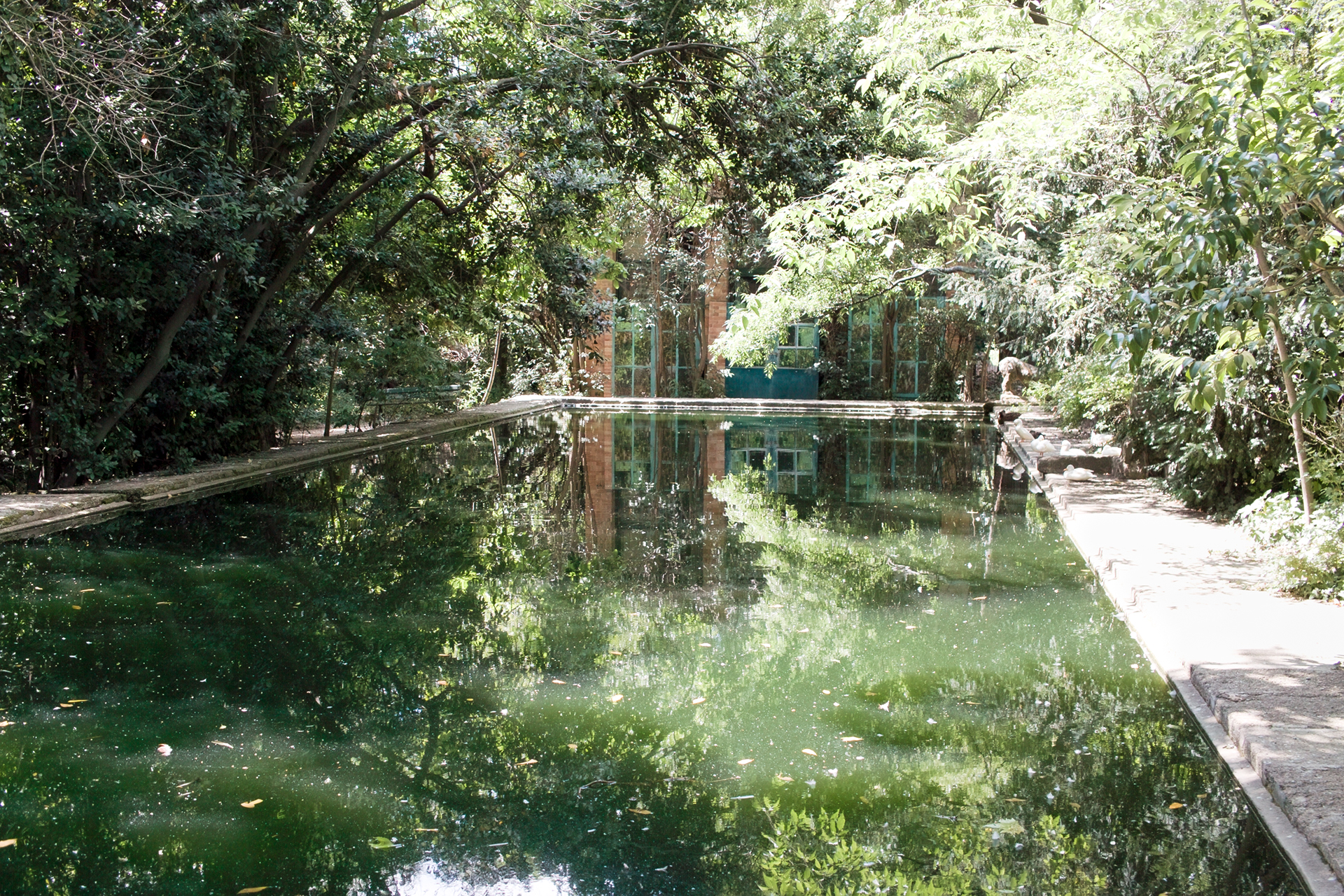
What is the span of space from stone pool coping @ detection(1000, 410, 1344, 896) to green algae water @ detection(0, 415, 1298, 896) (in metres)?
0.13

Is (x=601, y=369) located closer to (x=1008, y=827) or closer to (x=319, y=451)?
(x=319, y=451)

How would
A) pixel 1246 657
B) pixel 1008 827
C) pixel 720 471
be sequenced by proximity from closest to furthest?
pixel 1008 827
pixel 1246 657
pixel 720 471

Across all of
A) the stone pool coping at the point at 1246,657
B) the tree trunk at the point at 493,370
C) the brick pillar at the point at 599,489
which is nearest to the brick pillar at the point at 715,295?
the tree trunk at the point at 493,370

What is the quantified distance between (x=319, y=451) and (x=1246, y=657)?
12033 millimetres

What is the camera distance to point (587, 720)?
4.66 meters

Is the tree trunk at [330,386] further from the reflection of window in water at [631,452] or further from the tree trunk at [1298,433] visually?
the tree trunk at [1298,433]

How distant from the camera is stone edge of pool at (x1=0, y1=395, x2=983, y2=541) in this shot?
918 centimetres

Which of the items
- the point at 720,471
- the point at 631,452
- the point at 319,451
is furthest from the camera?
the point at 631,452

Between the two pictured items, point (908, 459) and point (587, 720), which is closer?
point (587, 720)

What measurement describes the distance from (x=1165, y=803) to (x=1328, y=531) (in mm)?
3373

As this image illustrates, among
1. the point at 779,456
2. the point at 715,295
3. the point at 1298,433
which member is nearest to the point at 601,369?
the point at 715,295

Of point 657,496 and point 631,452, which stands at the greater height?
point 631,452

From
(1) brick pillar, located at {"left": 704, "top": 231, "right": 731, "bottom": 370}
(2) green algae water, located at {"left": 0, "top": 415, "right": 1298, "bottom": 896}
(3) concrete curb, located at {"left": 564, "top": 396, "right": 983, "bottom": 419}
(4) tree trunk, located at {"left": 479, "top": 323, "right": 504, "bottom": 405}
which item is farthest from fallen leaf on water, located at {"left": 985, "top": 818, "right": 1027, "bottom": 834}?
(1) brick pillar, located at {"left": 704, "top": 231, "right": 731, "bottom": 370}

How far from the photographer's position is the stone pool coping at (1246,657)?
3.56m
